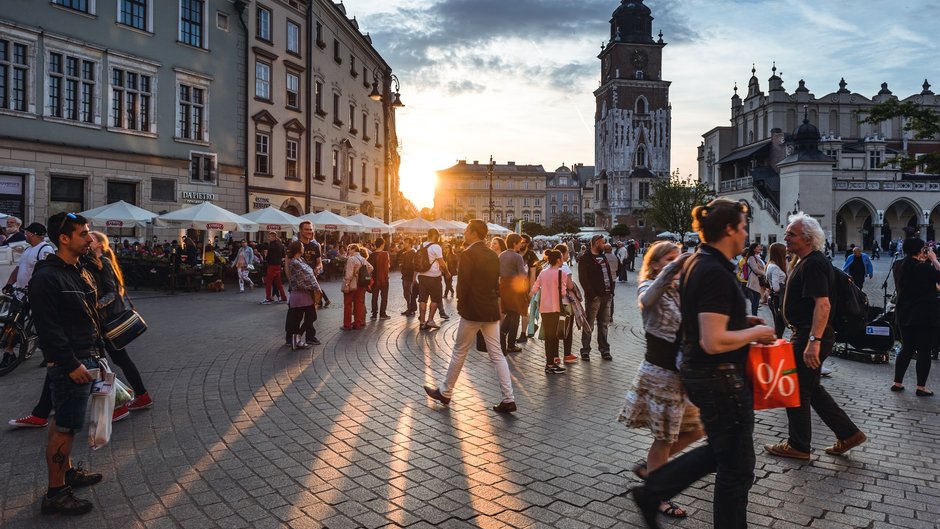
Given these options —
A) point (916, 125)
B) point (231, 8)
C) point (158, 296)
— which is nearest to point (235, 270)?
point (158, 296)

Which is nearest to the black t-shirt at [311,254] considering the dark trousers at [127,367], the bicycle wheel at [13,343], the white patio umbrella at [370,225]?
the bicycle wheel at [13,343]

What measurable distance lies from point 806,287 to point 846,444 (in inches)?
56.8

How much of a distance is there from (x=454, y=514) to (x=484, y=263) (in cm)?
315

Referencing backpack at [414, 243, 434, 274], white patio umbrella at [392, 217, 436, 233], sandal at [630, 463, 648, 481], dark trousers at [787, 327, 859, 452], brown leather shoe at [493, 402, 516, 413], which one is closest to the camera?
sandal at [630, 463, 648, 481]

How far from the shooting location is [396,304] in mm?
18016

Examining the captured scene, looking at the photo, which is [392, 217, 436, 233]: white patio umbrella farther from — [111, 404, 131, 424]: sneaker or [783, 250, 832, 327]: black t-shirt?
[783, 250, 832, 327]: black t-shirt

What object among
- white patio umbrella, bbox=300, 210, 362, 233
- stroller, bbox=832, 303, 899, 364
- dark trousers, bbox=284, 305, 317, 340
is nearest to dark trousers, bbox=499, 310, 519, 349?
dark trousers, bbox=284, 305, 317, 340

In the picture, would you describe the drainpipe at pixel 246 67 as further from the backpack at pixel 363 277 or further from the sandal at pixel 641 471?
the sandal at pixel 641 471

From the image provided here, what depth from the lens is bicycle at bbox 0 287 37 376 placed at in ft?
27.3

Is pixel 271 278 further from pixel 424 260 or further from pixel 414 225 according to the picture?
pixel 414 225

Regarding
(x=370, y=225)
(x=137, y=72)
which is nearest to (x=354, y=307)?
(x=370, y=225)

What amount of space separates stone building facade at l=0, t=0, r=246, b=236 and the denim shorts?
2112cm

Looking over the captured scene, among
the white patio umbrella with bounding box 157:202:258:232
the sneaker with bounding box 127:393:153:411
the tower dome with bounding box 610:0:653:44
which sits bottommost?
the sneaker with bounding box 127:393:153:411

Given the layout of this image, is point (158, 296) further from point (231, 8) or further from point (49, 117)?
point (231, 8)
